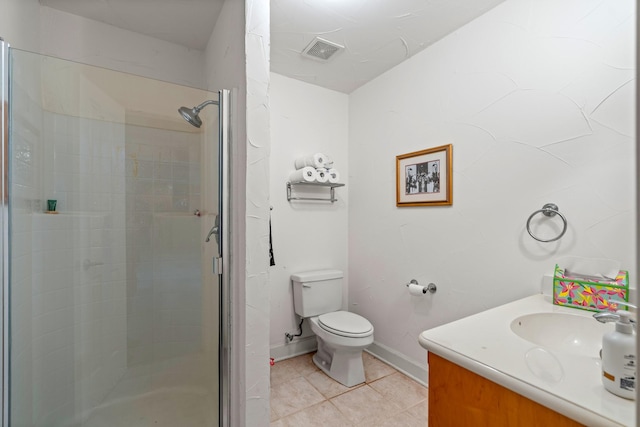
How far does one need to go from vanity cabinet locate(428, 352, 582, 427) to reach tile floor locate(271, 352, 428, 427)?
96 cm

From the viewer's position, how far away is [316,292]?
2.34 m

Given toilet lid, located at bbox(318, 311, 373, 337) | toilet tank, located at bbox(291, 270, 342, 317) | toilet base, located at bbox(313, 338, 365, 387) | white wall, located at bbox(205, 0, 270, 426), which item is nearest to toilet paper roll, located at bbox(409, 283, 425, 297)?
toilet lid, located at bbox(318, 311, 373, 337)

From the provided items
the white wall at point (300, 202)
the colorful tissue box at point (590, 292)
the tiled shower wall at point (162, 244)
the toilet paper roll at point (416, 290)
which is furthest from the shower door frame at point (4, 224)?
the colorful tissue box at point (590, 292)

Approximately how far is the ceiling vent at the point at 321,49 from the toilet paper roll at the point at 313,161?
695mm

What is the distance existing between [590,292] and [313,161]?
5.76ft

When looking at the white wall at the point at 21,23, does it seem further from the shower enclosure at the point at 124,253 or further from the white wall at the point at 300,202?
the white wall at the point at 300,202

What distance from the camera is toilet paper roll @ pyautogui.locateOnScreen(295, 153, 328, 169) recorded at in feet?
7.55

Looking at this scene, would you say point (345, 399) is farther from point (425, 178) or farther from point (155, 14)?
point (155, 14)

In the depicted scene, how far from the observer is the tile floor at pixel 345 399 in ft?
5.45

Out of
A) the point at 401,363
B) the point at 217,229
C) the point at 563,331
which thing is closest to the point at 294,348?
the point at 401,363

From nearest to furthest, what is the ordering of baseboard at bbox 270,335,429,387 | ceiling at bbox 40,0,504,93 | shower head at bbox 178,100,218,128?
shower head at bbox 178,100,218,128
ceiling at bbox 40,0,504,93
baseboard at bbox 270,335,429,387

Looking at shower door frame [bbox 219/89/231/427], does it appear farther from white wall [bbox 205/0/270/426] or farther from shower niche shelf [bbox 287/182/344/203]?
shower niche shelf [bbox 287/182/344/203]

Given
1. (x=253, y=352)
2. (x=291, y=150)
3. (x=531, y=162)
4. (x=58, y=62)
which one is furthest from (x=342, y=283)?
(x=58, y=62)

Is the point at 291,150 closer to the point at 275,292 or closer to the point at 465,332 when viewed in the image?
the point at 275,292
